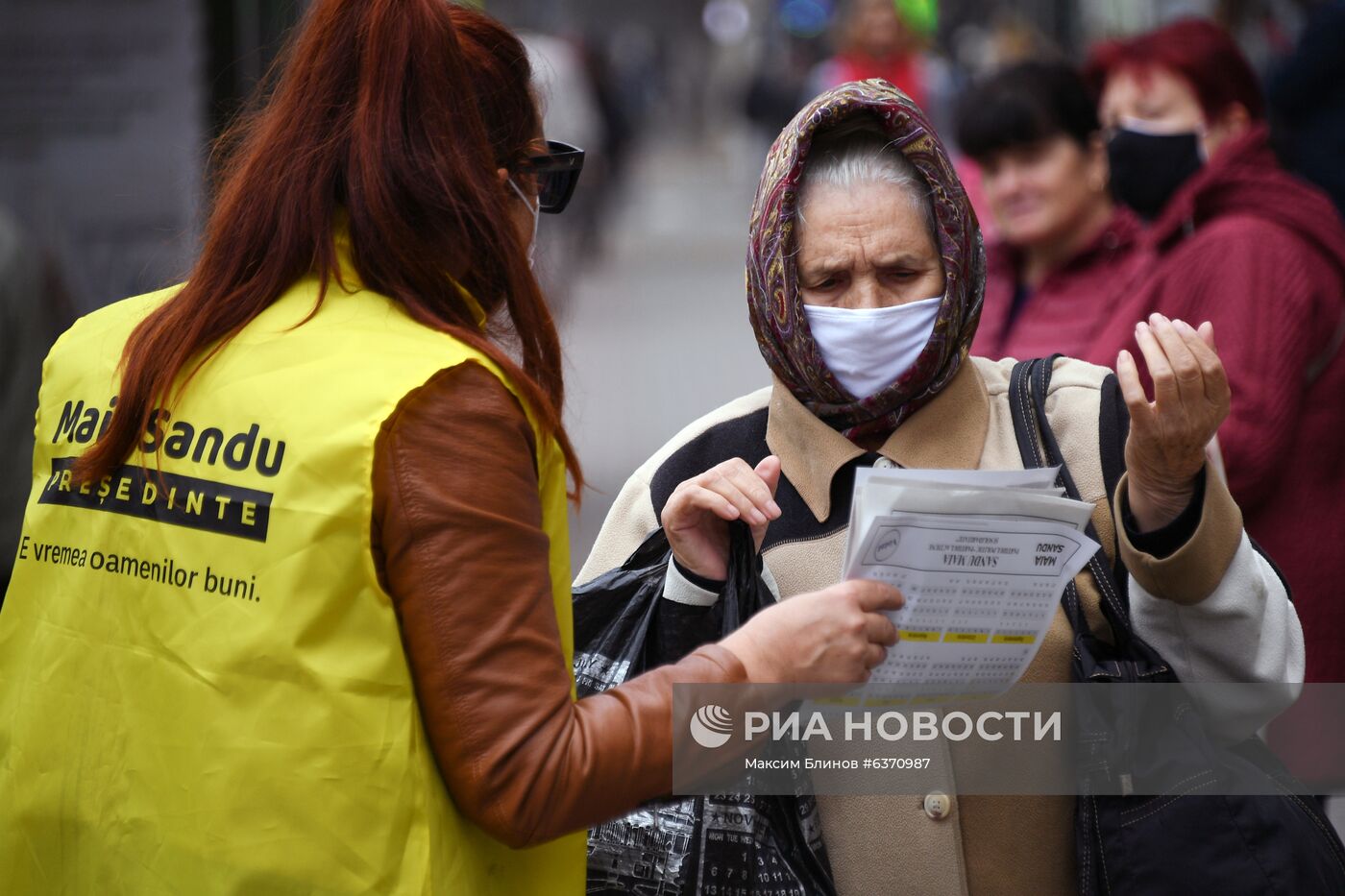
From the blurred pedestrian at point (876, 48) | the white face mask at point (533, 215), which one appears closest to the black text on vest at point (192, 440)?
the white face mask at point (533, 215)

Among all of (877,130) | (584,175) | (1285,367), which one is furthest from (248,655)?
(584,175)

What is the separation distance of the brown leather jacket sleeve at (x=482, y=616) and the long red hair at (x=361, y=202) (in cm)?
11

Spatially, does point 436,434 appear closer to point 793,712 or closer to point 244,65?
point 793,712

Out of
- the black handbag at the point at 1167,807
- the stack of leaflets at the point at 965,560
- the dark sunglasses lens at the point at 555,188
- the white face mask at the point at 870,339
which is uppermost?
the dark sunglasses lens at the point at 555,188

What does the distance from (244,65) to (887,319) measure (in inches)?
130

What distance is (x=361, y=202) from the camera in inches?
69.5

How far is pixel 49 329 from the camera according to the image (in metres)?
4.27

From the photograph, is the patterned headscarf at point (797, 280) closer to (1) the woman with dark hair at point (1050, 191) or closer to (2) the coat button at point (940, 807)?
(2) the coat button at point (940, 807)

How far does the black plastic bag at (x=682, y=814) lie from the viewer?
2068 millimetres

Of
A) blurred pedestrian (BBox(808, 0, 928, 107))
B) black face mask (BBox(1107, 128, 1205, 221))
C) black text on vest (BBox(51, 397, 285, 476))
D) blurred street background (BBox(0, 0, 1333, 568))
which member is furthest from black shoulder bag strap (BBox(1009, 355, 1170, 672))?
blurred pedestrian (BBox(808, 0, 928, 107))

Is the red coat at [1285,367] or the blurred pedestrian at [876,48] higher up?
the blurred pedestrian at [876,48]

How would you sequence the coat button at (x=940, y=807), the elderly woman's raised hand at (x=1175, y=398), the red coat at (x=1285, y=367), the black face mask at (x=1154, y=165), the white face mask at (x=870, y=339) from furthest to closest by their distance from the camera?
the black face mask at (x=1154, y=165)
the red coat at (x=1285, y=367)
the white face mask at (x=870, y=339)
the coat button at (x=940, y=807)
the elderly woman's raised hand at (x=1175, y=398)

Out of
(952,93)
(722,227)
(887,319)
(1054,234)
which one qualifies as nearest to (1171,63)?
(1054,234)

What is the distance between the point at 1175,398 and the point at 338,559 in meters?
1.07
